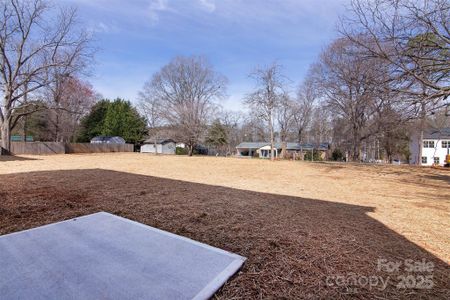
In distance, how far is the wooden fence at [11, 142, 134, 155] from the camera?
69.1 ft

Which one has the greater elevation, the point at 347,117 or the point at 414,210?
the point at 347,117

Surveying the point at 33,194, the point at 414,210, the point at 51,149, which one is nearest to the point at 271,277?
the point at 414,210

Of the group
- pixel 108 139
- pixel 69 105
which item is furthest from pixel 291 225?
pixel 108 139

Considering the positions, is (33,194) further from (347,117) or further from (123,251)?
(347,117)

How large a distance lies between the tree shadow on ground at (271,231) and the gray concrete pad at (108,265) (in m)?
0.20

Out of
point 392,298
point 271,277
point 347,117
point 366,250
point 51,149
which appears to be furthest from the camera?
point 51,149

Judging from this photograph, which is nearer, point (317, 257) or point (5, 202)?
point (317, 257)

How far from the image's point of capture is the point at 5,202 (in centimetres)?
375

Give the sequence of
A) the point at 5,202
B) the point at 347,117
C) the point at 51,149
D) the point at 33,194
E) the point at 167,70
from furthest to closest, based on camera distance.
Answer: the point at 167,70 → the point at 51,149 → the point at 347,117 → the point at 33,194 → the point at 5,202

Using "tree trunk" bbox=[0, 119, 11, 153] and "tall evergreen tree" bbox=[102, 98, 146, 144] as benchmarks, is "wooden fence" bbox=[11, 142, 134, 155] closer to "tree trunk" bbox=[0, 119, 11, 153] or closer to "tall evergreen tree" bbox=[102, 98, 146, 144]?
"tree trunk" bbox=[0, 119, 11, 153]

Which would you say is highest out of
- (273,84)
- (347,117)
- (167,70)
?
(167,70)

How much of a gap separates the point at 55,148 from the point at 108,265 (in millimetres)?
26279

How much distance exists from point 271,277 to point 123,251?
1309 mm

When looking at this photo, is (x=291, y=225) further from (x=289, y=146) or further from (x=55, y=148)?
(x=289, y=146)
